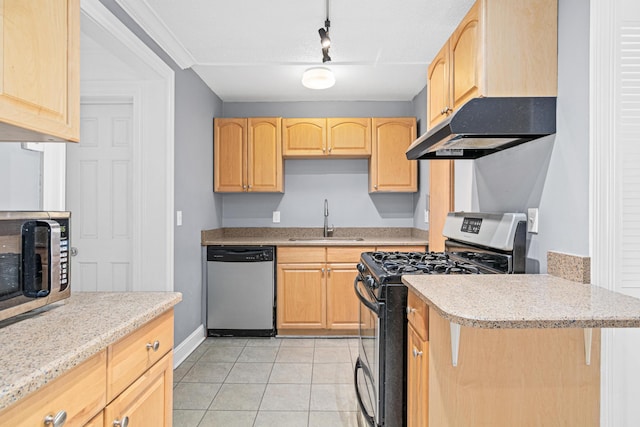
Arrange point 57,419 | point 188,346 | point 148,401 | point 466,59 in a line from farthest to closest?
point 188,346 < point 466,59 < point 148,401 < point 57,419

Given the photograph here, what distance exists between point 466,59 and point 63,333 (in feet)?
6.35

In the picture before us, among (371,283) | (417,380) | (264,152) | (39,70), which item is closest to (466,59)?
(371,283)

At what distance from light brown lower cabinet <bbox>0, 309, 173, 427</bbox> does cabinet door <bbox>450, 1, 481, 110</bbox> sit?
Result: 64.9 inches

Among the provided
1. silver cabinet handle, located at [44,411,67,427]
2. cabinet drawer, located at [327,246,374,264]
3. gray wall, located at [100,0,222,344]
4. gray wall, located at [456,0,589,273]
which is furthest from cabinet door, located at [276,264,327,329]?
silver cabinet handle, located at [44,411,67,427]

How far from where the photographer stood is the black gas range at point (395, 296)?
5.48 feet

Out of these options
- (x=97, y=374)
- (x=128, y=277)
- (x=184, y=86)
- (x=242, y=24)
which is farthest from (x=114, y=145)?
(x=97, y=374)

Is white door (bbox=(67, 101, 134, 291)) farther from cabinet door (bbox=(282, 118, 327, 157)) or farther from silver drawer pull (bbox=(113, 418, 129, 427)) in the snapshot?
silver drawer pull (bbox=(113, 418, 129, 427))

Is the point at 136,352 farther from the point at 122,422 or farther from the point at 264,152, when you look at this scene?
the point at 264,152

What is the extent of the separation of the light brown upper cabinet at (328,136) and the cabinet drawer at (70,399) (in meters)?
3.17

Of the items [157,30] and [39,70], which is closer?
[39,70]

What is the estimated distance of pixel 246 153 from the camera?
13.0 ft

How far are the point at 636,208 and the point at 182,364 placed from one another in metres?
3.05

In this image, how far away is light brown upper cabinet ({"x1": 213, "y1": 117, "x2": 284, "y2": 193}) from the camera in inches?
155

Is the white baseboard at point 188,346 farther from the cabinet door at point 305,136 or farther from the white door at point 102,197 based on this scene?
the cabinet door at point 305,136
